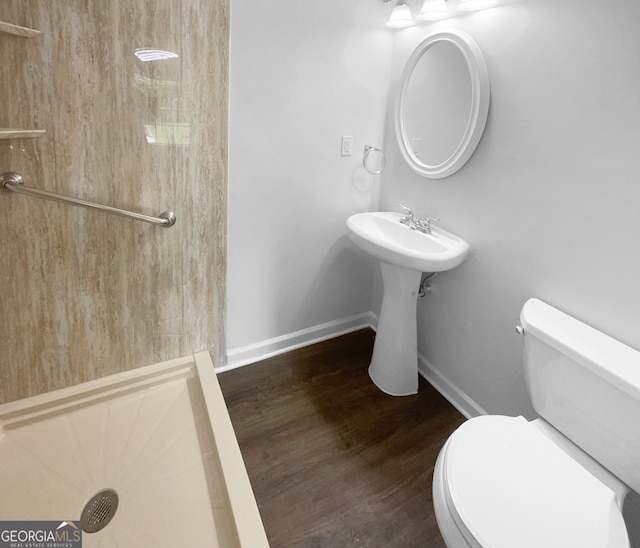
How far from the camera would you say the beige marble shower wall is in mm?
1243

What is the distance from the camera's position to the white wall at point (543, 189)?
1.08m

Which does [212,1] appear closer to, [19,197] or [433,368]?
[19,197]

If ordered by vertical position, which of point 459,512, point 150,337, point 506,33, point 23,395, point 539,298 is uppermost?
point 506,33

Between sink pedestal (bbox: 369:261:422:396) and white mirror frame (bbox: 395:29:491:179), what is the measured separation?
49 cm

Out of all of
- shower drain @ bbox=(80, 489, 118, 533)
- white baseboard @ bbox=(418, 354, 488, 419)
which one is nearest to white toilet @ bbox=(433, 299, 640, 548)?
white baseboard @ bbox=(418, 354, 488, 419)

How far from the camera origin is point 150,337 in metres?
1.69

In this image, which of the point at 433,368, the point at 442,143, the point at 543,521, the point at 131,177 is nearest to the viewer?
the point at 543,521

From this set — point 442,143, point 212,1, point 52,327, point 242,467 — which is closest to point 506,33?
point 442,143

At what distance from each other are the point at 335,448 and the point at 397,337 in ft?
1.89

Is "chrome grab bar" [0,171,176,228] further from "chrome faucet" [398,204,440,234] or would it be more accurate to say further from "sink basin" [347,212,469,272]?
"chrome faucet" [398,204,440,234]

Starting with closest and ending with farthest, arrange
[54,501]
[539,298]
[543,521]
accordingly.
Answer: [543,521], [54,501], [539,298]

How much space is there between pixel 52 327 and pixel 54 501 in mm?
621

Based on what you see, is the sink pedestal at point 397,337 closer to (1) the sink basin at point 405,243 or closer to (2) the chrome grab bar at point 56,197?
(1) the sink basin at point 405,243

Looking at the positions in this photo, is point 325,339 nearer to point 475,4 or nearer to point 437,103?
point 437,103
